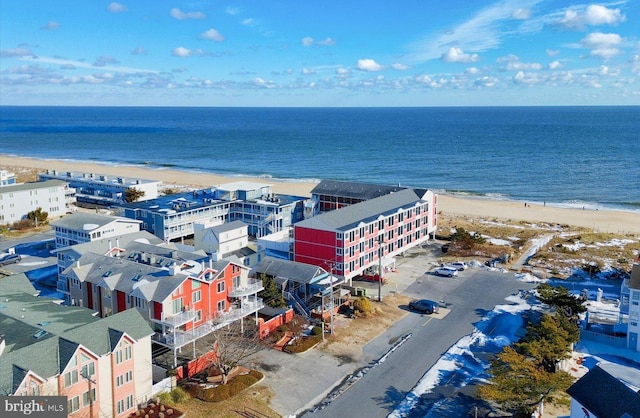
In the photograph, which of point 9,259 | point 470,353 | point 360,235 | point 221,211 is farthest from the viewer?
point 221,211

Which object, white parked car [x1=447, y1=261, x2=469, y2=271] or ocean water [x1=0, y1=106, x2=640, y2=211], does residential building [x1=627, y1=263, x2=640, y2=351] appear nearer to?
white parked car [x1=447, y1=261, x2=469, y2=271]

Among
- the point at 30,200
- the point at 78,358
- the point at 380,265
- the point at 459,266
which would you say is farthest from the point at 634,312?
the point at 30,200

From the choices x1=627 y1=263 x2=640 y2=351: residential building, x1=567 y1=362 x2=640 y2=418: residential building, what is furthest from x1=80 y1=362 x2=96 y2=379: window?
x1=627 y1=263 x2=640 y2=351: residential building

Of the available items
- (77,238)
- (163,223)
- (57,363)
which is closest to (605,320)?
(57,363)

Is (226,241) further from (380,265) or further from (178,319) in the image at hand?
(178,319)

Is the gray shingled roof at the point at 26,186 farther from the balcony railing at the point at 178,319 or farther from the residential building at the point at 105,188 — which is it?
the balcony railing at the point at 178,319
